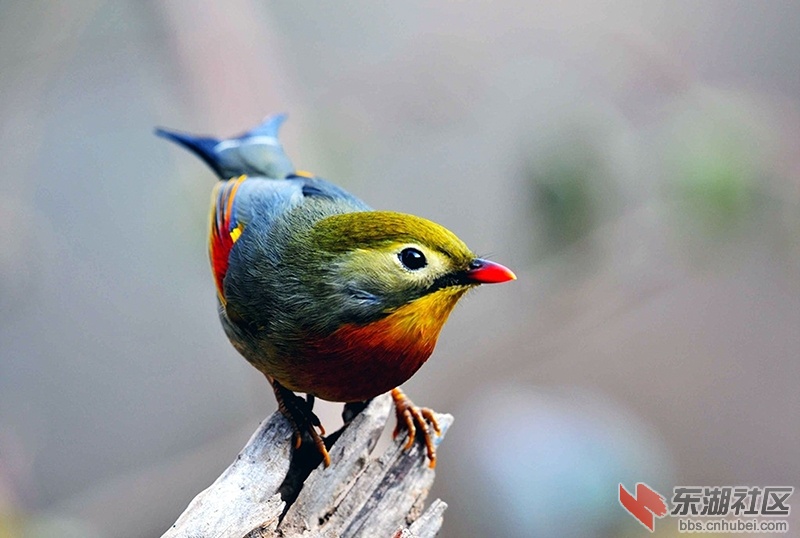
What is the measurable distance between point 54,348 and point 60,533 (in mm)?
2382

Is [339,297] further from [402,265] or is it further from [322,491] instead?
[322,491]

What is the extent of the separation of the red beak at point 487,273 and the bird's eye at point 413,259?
156 millimetres

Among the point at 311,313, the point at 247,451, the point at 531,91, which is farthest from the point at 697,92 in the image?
the point at 247,451

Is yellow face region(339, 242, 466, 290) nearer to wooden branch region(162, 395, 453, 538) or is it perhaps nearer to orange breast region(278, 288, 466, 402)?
orange breast region(278, 288, 466, 402)

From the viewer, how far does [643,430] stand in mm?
5137

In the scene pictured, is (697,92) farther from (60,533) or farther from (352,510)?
(60,533)

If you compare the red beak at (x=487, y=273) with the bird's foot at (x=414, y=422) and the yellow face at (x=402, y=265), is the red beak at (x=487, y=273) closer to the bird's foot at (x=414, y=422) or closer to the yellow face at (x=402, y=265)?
the yellow face at (x=402, y=265)

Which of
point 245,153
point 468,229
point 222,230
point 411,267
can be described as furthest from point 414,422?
point 468,229

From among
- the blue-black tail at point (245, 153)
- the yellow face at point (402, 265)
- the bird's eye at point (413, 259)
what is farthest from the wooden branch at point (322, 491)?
the blue-black tail at point (245, 153)

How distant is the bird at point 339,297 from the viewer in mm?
2818

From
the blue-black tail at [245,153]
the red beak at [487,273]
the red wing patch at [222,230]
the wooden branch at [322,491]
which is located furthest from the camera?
the blue-black tail at [245,153]

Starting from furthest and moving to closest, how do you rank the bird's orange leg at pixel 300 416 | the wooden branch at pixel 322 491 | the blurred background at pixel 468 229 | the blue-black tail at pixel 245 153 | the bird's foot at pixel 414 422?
the blurred background at pixel 468 229 < the blue-black tail at pixel 245 153 < the bird's foot at pixel 414 422 < the bird's orange leg at pixel 300 416 < the wooden branch at pixel 322 491

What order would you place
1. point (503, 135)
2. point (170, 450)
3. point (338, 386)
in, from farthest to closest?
point (503, 135)
point (170, 450)
point (338, 386)

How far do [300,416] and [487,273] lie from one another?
0.93 meters
